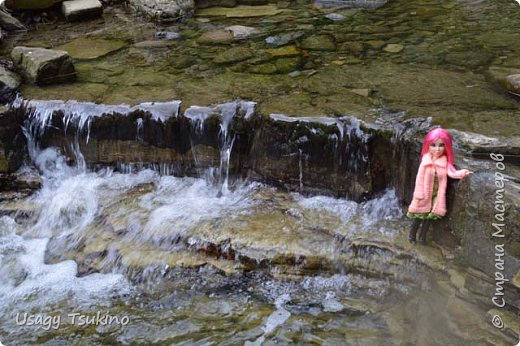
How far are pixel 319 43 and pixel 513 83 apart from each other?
8.30 ft

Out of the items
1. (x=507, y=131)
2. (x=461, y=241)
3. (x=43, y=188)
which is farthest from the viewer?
(x=43, y=188)

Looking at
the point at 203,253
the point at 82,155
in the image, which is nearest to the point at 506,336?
the point at 203,253

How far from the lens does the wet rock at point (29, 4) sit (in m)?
7.88

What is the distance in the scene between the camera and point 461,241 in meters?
3.54

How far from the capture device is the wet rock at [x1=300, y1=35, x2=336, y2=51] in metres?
6.38

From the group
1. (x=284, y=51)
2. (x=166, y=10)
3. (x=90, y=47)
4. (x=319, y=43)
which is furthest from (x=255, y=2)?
(x=90, y=47)

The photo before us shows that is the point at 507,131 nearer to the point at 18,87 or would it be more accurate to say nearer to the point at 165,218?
the point at 165,218

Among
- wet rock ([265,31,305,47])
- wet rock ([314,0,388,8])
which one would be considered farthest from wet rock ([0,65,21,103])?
wet rock ([314,0,388,8])

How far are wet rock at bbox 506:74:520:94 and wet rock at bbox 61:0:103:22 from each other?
6184mm

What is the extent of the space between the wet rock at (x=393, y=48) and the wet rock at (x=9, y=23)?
543 centimetres

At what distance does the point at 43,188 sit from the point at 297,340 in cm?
321

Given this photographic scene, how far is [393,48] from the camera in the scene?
244 inches

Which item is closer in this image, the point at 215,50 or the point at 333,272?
the point at 333,272

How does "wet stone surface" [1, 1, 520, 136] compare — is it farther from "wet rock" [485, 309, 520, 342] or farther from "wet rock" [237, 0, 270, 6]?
"wet rock" [485, 309, 520, 342]
